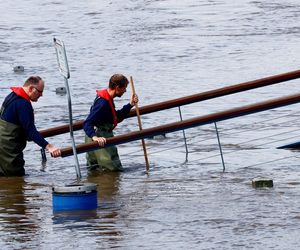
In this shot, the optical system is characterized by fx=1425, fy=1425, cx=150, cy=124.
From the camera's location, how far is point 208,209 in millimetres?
13555

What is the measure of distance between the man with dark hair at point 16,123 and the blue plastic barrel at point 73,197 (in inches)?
96.2

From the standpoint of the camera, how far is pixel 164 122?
2066 centimetres

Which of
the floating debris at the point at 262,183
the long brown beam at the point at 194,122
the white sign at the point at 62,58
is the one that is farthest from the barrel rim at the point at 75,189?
the floating debris at the point at 262,183

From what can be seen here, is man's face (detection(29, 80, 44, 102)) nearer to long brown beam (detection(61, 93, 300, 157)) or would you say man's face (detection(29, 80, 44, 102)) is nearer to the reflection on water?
the reflection on water

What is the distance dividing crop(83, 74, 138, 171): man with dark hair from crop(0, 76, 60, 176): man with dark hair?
691 mm

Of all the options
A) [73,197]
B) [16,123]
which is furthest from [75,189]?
[16,123]

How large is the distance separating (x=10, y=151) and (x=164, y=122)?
15.4ft

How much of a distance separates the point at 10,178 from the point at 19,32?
14.7m

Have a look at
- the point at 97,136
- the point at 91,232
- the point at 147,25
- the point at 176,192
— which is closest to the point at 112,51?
the point at 147,25

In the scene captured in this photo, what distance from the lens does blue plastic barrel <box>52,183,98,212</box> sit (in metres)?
13.4

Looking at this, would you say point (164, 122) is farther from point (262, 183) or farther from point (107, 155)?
point (262, 183)

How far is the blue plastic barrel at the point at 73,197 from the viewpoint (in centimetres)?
1345

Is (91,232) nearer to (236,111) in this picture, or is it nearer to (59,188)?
(59,188)

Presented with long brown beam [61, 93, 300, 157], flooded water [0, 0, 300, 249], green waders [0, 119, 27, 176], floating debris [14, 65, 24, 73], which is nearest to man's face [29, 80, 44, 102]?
green waders [0, 119, 27, 176]
